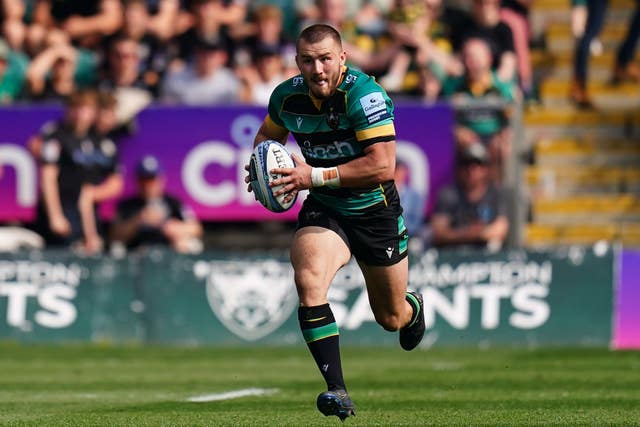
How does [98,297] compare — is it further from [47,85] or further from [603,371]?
[603,371]

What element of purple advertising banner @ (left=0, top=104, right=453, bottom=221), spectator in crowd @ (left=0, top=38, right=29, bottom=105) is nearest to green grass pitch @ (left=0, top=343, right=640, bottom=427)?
purple advertising banner @ (left=0, top=104, right=453, bottom=221)

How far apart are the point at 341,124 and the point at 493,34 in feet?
31.0

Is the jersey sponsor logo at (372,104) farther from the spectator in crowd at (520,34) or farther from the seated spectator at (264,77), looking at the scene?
the spectator in crowd at (520,34)

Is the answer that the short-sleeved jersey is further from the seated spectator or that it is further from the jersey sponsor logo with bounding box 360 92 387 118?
the seated spectator

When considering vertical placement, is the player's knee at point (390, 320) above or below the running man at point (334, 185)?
below

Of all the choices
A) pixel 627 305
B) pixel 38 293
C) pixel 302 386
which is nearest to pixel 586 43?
pixel 627 305

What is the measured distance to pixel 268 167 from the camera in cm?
763

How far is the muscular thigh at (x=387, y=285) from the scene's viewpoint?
8.26 m

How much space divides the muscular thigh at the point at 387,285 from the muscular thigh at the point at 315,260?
46 cm

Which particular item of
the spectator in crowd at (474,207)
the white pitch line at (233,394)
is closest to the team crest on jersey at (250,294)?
the spectator in crowd at (474,207)

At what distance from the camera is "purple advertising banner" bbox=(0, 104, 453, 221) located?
51.7ft

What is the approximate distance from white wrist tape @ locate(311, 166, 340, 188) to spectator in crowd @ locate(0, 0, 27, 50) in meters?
10.3

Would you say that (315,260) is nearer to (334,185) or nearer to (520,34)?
(334,185)

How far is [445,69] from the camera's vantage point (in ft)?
54.2
